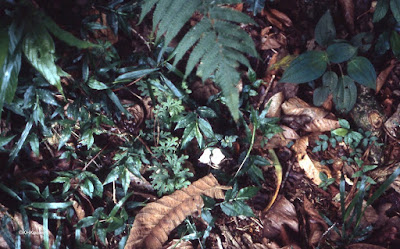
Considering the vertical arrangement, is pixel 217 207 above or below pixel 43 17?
below

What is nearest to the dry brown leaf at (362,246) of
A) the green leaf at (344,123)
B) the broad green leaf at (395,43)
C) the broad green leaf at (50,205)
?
the green leaf at (344,123)

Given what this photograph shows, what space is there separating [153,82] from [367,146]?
1.46 meters

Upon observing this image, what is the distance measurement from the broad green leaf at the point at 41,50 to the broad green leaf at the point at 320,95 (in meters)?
1.56

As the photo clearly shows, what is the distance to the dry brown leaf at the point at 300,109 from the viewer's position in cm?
213

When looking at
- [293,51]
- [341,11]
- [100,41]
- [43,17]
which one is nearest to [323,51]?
[293,51]

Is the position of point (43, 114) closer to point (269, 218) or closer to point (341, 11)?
point (269, 218)

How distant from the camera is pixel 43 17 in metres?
1.29

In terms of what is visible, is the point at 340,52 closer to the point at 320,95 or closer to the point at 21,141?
the point at 320,95

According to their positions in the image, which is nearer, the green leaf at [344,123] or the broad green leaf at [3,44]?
the broad green leaf at [3,44]

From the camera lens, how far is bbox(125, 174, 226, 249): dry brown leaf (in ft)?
5.30

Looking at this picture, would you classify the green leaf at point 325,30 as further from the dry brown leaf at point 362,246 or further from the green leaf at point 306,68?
the dry brown leaf at point 362,246

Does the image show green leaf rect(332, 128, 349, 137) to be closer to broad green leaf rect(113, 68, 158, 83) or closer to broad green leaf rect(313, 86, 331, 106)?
broad green leaf rect(313, 86, 331, 106)

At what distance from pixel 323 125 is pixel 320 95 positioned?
0.69ft

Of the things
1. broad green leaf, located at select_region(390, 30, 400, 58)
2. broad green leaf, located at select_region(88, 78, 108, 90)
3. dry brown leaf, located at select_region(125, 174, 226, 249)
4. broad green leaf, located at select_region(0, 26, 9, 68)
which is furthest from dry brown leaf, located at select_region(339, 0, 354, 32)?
broad green leaf, located at select_region(0, 26, 9, 68)
